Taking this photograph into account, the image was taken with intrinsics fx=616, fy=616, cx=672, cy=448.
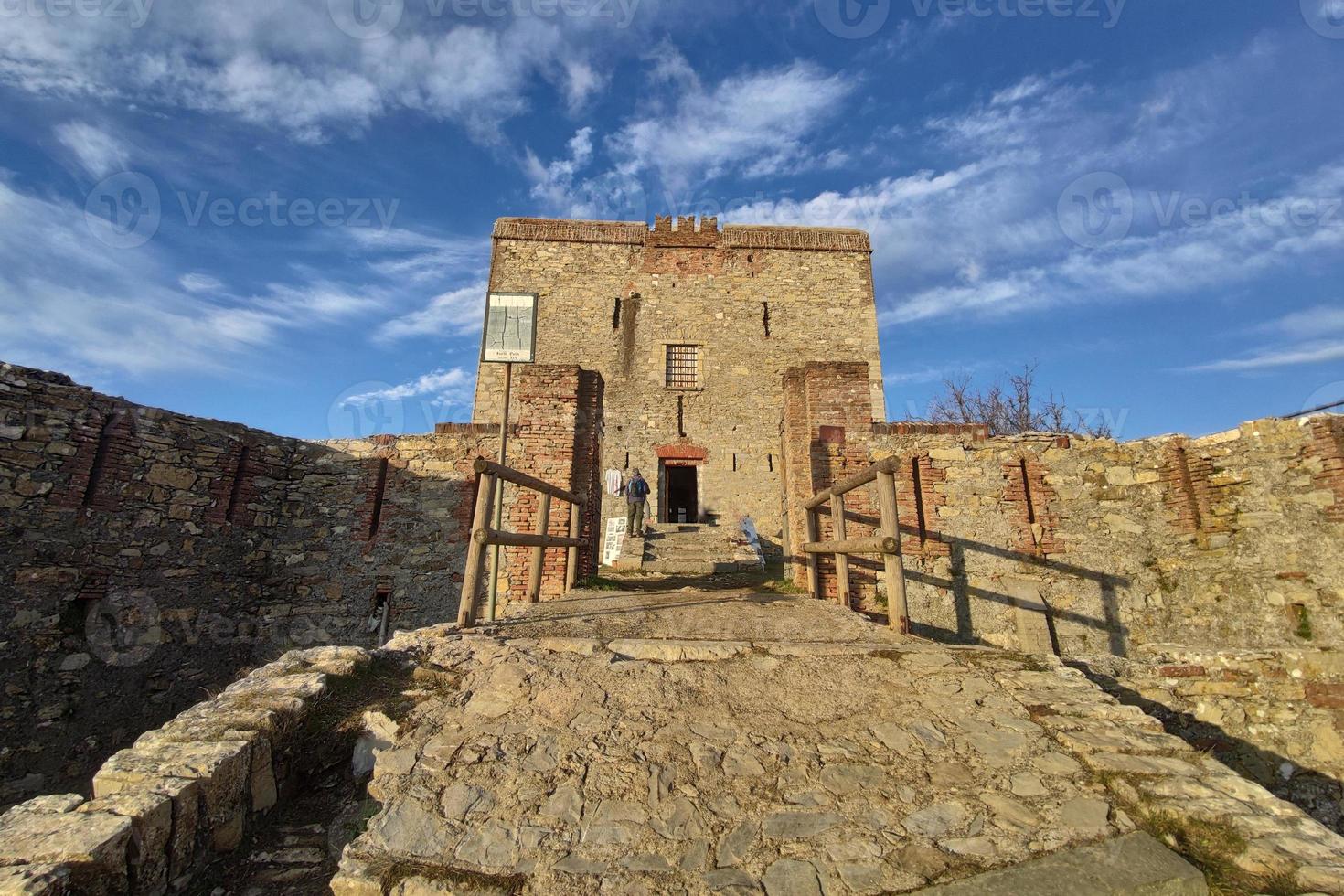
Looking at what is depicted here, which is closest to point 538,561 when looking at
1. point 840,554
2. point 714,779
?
point 840,554

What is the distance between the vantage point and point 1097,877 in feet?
7.10

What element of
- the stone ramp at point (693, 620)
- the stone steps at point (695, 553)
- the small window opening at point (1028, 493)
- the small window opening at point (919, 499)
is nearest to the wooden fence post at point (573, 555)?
the stone ramp at point (693, 620)

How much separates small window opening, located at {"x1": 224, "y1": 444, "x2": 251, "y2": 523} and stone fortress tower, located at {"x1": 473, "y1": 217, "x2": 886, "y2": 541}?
26.1ft

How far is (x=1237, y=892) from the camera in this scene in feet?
6.87

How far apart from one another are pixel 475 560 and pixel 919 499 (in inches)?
201

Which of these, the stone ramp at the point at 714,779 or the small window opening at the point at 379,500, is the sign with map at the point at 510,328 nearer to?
the stone ramp at the point at 714,779

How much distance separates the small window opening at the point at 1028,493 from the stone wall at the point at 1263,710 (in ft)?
6.97

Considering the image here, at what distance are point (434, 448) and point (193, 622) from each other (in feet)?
10.5

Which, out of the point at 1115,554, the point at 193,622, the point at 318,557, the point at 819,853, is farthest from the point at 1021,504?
the point at 193,622

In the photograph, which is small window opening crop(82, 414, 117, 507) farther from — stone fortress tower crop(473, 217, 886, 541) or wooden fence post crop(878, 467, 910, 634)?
stone fortress tower crop(473, 217, 886, 541)

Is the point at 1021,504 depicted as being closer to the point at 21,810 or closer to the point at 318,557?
the point at 21,810

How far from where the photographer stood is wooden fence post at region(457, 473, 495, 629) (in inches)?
171

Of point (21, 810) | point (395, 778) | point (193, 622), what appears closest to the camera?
point (21, 810)

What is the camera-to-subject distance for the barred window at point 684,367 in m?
16.4
